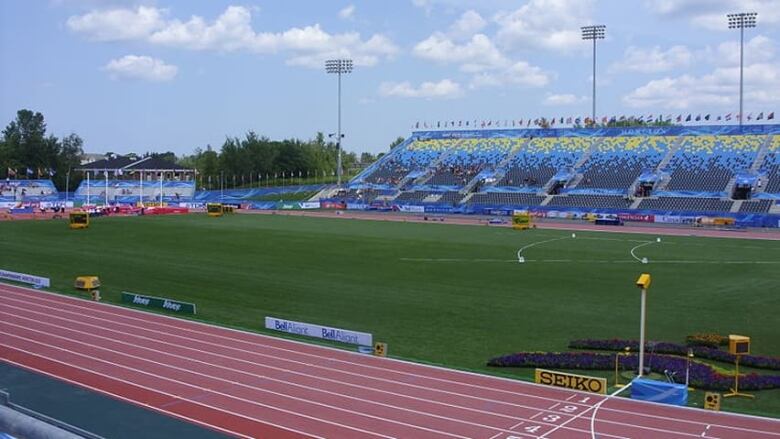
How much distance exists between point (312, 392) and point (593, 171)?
72568mm

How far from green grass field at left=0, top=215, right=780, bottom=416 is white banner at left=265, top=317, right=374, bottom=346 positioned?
99cm

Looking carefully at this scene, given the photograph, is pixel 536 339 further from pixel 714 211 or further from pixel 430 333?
pixel 714 211

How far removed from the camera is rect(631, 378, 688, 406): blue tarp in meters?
15.6

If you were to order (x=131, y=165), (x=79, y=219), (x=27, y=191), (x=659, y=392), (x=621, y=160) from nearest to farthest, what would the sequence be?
1. (x=659, y=392)
2. (x=79, y=219)
3. (x=621, y=160)
4. (x=27, y=191)
5. (x=131, y=165)

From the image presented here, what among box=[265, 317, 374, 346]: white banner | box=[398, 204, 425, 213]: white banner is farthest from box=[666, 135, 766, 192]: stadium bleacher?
box=[265, 317, 374, 346]: white banner

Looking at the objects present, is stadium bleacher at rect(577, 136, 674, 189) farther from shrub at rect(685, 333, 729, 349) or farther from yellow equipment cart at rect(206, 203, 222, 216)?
shrub at rect(685, 333, 729, 349)

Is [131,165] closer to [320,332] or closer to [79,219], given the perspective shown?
[79,219]

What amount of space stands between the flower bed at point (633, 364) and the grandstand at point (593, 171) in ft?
177

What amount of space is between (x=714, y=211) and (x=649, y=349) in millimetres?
53545

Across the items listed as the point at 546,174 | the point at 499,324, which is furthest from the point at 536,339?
the point at 546,174

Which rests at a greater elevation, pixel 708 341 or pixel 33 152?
pixel 33 152

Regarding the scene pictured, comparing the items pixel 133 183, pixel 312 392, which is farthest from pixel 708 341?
pixel 133 183

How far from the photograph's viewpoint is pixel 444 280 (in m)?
34.5

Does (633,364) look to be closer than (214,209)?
Yes
